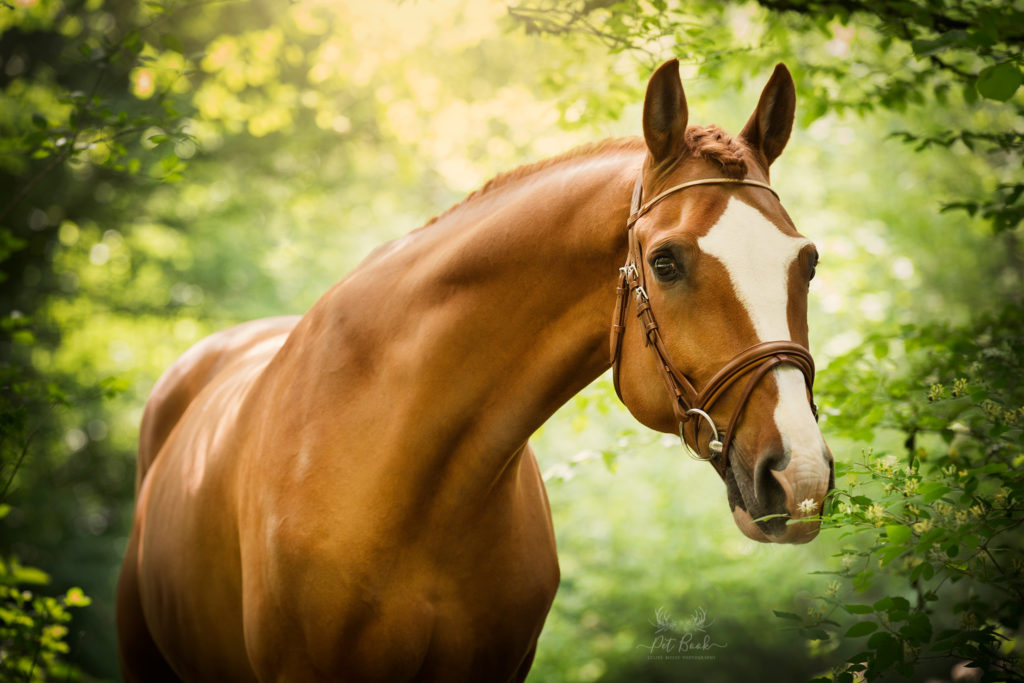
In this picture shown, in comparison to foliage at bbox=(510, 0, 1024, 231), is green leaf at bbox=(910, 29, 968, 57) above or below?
above

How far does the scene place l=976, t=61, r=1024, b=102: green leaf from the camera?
2.13 m

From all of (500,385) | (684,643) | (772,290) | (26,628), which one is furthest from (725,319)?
(26,628)

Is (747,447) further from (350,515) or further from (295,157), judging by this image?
(295,157)

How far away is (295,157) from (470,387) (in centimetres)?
1042

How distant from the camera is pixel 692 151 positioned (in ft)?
7.52

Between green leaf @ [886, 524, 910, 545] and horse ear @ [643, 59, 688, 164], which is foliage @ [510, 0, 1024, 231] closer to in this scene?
horse ear @ [643, 59, 688, 164]

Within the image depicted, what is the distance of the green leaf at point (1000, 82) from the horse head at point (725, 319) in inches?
21.5

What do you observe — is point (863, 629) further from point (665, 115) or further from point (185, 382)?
point (185, 382)

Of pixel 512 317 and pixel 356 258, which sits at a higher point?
pixel 512 317

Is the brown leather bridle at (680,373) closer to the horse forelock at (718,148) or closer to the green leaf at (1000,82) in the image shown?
the horse forelock at (718,148)

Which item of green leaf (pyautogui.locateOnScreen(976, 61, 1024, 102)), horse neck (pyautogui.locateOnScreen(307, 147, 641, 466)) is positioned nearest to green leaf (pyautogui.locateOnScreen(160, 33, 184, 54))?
horse neck (pyautogui.locateOnScreen(307, 147, 641, 466))

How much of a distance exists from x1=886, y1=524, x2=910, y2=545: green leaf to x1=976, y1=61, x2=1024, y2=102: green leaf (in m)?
1.24

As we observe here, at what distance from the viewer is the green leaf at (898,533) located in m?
1.93

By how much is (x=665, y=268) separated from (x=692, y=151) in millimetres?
420
